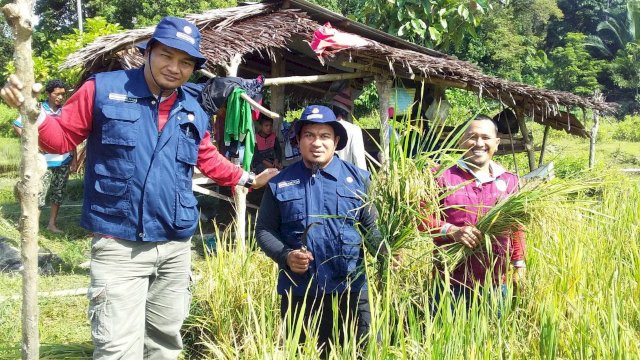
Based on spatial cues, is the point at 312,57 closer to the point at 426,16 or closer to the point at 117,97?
the point at 426,16

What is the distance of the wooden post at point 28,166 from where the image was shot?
6.12ft

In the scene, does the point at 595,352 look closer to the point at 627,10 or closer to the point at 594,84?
the point at 594,84

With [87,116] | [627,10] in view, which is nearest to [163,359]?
[87,116]

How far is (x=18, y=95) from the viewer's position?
6.36ft

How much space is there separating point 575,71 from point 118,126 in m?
29.5

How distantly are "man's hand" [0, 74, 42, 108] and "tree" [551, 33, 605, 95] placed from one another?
2912cm

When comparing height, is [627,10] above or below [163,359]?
above

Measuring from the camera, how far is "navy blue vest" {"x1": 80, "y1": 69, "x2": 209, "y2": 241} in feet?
8.32

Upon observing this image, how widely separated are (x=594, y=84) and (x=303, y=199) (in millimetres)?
29190

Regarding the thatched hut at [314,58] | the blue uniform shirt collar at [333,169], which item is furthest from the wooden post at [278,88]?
the blue uniform shirt collar at [333,169]

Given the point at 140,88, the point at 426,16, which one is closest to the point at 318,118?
the point at 140,88

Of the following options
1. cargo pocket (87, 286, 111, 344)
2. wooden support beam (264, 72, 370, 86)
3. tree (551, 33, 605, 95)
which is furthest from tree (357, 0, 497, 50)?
tree (551, 33, 605, 95)

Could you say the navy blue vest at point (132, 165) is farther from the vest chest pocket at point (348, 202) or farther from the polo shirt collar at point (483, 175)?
the polo shirt collar at point (483, 175)

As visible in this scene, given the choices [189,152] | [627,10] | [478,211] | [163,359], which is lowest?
[163,359]
